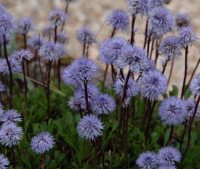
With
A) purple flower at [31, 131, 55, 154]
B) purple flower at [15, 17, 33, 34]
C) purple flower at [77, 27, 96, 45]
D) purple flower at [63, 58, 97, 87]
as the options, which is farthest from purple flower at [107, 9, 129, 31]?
purple flower at [31, 131, 55, 154]

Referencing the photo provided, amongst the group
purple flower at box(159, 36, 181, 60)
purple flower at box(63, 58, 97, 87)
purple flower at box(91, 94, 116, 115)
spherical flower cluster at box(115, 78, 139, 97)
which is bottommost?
purple flower at box(91, 94, 116, 115)

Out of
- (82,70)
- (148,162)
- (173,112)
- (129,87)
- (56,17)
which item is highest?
(56,17)

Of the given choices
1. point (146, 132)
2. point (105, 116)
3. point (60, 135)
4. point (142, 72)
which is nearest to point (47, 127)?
point (60, 135)

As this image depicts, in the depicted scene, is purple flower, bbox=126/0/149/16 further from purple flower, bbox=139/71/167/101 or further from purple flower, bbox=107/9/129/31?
purple flower, bbox=139/71/167/101

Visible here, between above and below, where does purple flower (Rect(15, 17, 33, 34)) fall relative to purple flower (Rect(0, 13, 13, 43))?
below

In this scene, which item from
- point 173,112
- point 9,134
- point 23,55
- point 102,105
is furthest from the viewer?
point 23,55

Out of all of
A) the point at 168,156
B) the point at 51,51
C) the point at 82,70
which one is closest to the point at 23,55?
the point at 51,51

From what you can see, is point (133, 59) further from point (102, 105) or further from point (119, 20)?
Result: point (119, 20)
